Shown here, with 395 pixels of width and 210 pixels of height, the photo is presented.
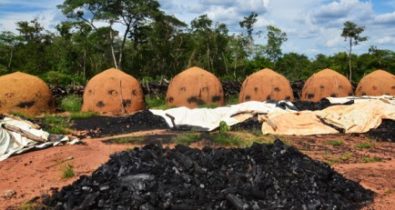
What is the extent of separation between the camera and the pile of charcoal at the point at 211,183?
6047 mm

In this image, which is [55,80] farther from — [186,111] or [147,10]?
[186,111]

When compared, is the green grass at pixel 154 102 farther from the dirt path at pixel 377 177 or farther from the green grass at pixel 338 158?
the dirt path at pixel 377 177

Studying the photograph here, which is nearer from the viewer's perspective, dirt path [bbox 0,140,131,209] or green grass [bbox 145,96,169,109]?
dirt path [bbox 0,140,131,209]

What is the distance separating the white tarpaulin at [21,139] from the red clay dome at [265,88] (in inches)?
463

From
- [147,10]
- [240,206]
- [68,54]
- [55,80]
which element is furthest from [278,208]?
[68,54]

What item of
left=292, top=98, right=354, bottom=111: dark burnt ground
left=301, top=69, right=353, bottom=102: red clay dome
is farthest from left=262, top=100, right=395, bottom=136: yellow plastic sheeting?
left=301, top=69, right=353, bottom=102: red clay dome

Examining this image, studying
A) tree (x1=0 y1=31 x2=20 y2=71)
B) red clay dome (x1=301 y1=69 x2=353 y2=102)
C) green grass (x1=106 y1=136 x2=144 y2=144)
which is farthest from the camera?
tree (x1=0 y1=31 x2=20 y2=71)

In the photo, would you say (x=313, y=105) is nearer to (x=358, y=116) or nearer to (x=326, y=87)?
(x=358, y=116)

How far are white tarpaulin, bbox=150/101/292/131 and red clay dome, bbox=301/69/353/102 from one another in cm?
851

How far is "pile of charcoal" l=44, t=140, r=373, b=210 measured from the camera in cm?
605

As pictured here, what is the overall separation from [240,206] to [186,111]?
350 inches

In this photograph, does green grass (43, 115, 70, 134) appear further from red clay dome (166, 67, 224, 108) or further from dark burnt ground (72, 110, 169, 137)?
red clay dome (166, 67, 224, 108)

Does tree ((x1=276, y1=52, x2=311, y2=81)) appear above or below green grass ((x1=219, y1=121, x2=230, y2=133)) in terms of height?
above

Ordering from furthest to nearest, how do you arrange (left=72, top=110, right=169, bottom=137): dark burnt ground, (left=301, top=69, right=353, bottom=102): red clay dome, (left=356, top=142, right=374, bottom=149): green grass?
(left=301, top=69, right=353, bottom=102): red clay dome → (left=72, top=110, right=169, bottom=137): dark burnt ground → (left=356, top=142, right=374, bottom=149): green grass
